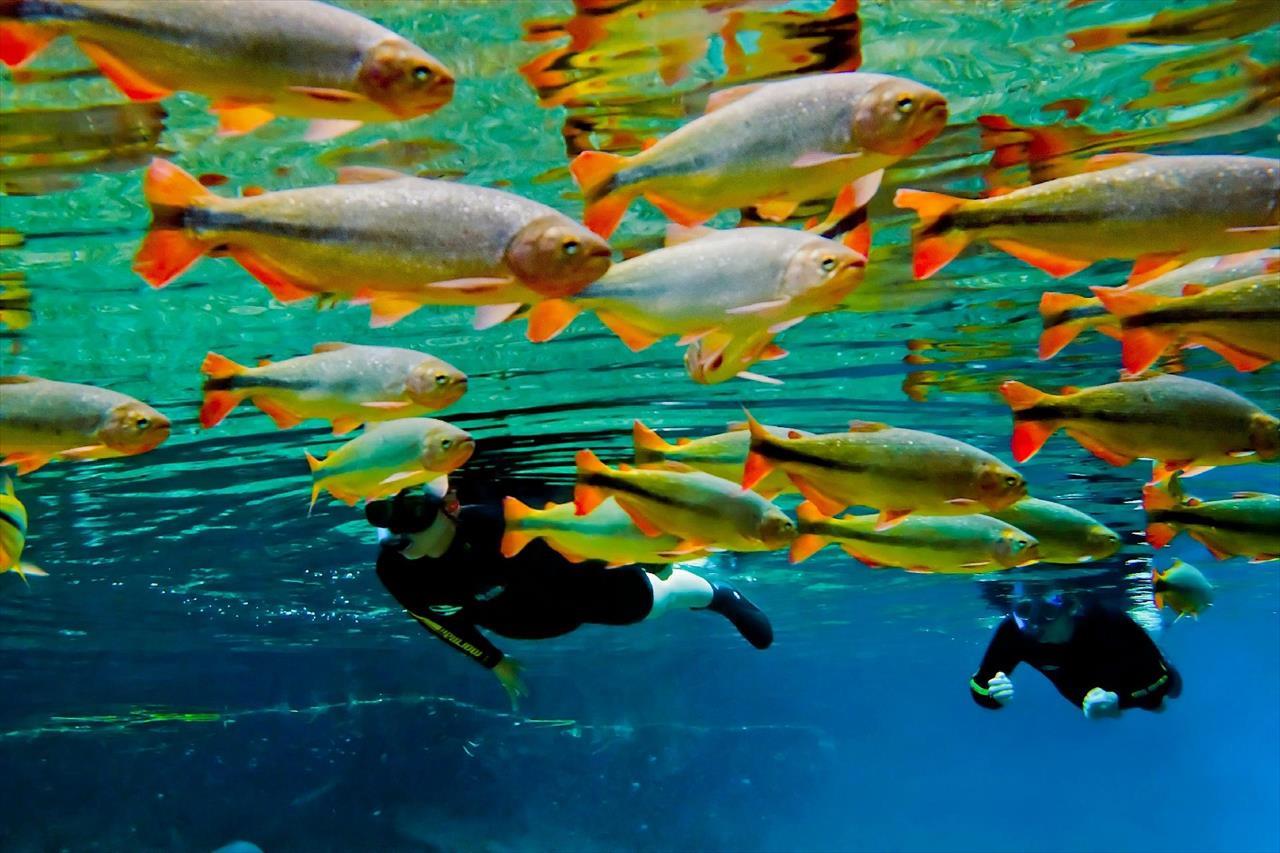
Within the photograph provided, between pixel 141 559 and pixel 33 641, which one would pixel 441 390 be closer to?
pixel 141 559

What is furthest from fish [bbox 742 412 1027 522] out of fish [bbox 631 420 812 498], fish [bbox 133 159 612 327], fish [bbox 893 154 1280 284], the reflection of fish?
the reflection of fish

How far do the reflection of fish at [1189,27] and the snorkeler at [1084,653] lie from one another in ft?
24.0

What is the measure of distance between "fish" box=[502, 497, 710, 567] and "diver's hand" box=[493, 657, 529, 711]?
305cm

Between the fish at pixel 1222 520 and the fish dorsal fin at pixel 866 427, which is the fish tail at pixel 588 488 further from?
the fish at pixel 1222 520

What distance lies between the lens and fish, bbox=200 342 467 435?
430 cm

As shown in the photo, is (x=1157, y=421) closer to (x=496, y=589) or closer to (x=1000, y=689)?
(x=496, y=589)

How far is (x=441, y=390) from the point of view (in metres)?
4.26

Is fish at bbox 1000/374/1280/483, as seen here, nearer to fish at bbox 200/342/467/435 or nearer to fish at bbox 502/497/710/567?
fish at bbox 502/497/710/567

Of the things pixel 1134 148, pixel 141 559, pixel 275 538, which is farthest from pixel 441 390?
pixel 141 559

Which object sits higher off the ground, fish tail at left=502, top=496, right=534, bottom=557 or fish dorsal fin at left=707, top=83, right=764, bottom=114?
fish dorsal fin at left=707, top=83, right=764, bottom=114

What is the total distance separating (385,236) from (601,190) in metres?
0.82

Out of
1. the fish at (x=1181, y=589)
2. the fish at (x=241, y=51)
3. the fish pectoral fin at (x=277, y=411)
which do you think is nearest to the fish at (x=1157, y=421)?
the fish at (x=241, y=51)

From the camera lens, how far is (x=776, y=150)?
3.19 metres

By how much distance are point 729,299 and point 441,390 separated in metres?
1.50
